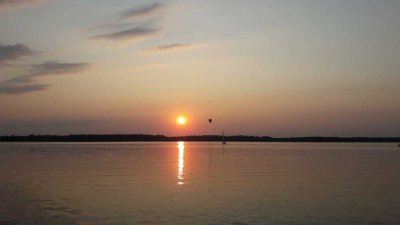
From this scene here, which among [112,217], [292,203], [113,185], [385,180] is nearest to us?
[112,217]

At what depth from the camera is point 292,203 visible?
26.9m

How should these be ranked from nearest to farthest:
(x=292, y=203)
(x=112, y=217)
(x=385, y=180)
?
(x=112, y=217)
(x=292, y=203)
(x=385, y=180)

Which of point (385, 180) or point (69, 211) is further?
point (385, 180)

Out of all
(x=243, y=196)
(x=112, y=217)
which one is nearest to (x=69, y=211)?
(x=112, y=217)

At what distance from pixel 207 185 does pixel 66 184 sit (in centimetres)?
1040

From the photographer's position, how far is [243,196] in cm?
2983

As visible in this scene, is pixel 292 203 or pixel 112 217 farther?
pixel 292 203

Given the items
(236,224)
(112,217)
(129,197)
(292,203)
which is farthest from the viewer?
(129,197)

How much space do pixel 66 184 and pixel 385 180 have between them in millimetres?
25369

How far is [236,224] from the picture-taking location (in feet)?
68.2

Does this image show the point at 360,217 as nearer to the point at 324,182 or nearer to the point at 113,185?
the point at 324,182

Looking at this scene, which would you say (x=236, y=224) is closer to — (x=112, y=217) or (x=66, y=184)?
(x=112, y=217)

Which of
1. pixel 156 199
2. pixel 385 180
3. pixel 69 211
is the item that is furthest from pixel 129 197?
pixel 385 180

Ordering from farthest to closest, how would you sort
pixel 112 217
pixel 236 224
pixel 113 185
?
pixel 113 185 → pixel 112 217 → pixel 236 224
